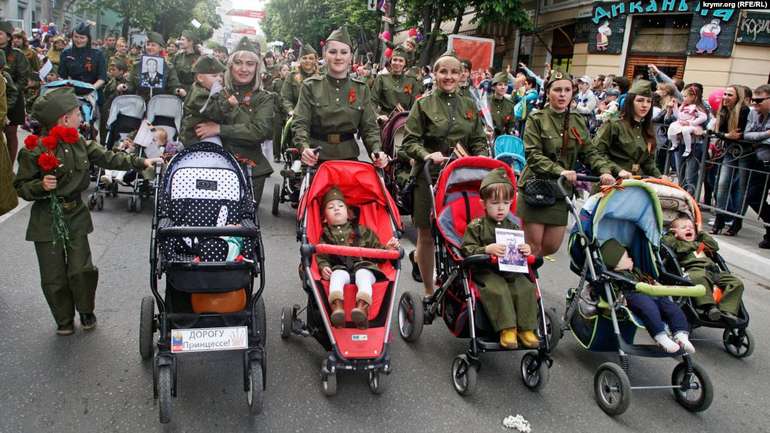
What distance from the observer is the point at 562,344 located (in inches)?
193

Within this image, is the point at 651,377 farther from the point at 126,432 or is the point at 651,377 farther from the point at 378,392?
the point at 126,432

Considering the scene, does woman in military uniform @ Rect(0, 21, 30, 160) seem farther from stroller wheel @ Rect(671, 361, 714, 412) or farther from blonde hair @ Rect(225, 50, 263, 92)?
stroller wheel @ Rect(671, 361, 714, 412)

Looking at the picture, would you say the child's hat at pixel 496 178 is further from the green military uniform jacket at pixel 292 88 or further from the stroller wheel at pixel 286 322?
the green military uniform jacket at pixel 292 88

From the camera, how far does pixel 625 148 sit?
529 cm

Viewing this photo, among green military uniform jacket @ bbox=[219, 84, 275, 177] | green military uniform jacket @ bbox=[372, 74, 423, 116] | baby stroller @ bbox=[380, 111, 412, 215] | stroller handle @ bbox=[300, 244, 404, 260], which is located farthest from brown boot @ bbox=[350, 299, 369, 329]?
green military uniform jacket @ bbox=[372, 74, 423, 116]

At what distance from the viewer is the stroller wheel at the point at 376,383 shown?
3846 millimetres

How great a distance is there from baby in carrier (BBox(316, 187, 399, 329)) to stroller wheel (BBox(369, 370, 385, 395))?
32 cm

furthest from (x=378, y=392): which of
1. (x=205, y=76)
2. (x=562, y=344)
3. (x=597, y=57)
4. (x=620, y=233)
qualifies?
(x=597, y=57)

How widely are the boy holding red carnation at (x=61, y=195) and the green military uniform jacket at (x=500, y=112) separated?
6.90 metres

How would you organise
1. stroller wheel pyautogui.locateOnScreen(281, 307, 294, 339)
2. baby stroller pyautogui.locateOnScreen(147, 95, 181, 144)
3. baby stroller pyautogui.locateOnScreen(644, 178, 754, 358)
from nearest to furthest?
stroller wheel pyautogui.locateOnScreen(281, 307, 294, 339), baby stroller pyautogui.locateOnScreen(644, 178, 754, 358), baby stroller pyautogui.locateOnScreen(147, 95, 181, 144)

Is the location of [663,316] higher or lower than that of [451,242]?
lower

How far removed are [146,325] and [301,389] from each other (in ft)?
3.52

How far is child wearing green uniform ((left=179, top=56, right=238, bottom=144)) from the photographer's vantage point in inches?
207

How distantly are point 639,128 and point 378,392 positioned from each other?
3243 millimetres
